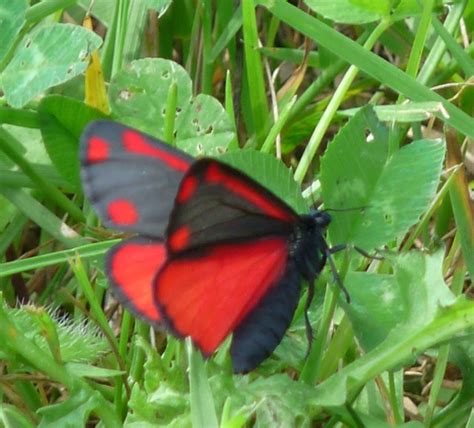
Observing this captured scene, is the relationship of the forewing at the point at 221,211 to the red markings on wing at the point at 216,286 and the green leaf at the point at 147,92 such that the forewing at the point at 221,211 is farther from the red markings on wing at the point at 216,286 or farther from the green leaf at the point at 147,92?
the green leaf at the point at 147,92

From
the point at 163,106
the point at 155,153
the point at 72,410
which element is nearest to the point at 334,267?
the point at 155,153

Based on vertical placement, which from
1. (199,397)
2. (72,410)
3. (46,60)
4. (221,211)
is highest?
(46,60)

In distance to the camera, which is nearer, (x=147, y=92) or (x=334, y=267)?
(x=334, y=267)

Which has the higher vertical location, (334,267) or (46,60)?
(46,60)

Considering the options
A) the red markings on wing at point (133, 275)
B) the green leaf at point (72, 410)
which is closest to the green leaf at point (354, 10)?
the red markings on wing at point (133, 275)

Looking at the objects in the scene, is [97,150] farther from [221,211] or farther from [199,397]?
[199,397]

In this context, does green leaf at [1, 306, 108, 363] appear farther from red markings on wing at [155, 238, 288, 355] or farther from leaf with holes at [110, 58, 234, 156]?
leaf with holes at [110, 58, 234, 156]

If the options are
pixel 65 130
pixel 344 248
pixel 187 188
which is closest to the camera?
pixel 187 188
